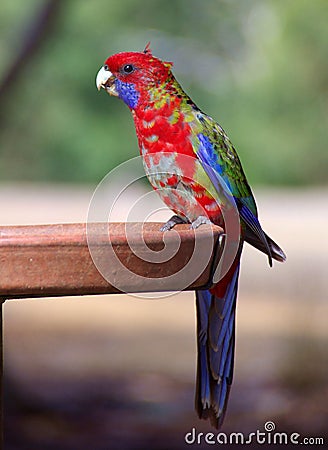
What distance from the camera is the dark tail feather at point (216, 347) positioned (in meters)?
1.63

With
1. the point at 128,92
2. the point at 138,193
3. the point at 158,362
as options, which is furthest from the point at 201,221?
the point at 138,193

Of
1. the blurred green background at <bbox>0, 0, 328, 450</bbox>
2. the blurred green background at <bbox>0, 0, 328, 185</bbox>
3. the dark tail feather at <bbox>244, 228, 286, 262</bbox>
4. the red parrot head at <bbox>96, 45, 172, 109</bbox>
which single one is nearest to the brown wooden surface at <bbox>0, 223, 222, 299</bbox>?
the dark tail feather at <bbox>244, 228, 286, 262</bbox>

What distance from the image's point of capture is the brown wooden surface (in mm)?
1041

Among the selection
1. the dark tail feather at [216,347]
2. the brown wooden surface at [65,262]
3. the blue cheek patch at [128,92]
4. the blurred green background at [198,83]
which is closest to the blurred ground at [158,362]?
the blurred green background at [198,83]

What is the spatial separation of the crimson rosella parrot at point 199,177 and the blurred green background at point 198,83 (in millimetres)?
5108

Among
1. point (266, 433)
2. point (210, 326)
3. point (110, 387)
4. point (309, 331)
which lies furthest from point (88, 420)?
point (210, 326)

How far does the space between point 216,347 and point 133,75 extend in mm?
567

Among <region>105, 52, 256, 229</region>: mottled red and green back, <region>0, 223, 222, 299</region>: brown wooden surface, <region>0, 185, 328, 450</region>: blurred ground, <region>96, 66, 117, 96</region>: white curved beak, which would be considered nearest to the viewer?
<region>0, 223, 222, 299</region>: brown wooden surface

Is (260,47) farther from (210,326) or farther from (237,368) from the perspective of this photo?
(210,326)

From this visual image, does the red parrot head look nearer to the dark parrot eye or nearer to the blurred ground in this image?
the dark parrot eye

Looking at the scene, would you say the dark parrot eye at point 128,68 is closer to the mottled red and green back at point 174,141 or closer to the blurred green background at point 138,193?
the mottled red and green back at point 174,141

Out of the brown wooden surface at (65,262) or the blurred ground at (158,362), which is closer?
the brown wooden surface at (65,262)

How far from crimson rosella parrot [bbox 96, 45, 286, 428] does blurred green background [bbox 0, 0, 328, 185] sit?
16.8ft

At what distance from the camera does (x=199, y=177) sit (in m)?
1.71
